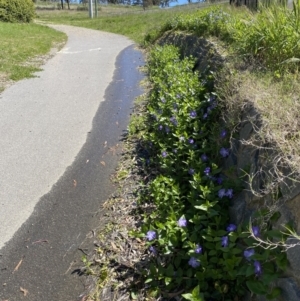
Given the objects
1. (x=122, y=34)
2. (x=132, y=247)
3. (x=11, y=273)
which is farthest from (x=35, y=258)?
(x=122, y=34)

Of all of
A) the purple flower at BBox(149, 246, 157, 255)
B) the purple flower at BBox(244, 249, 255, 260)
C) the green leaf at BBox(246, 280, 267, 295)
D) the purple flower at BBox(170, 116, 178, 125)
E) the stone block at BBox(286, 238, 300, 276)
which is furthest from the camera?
the purple flower at BBox(170, 116, 178, 125)

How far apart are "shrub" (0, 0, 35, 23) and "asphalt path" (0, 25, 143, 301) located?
19.4 meters

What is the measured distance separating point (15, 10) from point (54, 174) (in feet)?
81.7

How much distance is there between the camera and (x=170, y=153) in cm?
409

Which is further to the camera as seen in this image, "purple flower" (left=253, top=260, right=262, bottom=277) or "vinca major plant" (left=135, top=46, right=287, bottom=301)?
"vinca major plant" (left=135, top=46, right=287, bottom=301)

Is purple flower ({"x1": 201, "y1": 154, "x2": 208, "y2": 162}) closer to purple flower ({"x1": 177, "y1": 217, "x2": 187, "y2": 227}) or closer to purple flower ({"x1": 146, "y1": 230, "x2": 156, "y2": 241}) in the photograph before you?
purple flower ({"x1": 177, "y1": 217, "x2": 187, "y2": 227})

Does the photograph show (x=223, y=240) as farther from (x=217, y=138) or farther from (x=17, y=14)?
(x=17, y=14)

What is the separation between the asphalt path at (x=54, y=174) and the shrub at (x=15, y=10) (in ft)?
63.7

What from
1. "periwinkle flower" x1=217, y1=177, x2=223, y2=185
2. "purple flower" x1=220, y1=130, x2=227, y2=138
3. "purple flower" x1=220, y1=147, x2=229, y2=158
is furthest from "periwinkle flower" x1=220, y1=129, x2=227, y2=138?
"periwinkle flower" x1=217, y1=177, x2=223, y2=185

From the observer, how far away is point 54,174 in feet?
14.5

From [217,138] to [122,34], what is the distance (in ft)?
63.5

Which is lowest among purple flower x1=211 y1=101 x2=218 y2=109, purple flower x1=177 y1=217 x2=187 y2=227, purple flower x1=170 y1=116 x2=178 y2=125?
purple flower x1=177 y1=217 x2=187 y2=227

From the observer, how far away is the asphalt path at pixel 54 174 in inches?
118

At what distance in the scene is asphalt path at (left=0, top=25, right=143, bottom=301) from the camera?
118 inches
